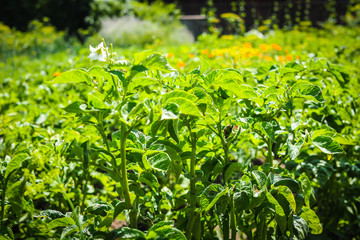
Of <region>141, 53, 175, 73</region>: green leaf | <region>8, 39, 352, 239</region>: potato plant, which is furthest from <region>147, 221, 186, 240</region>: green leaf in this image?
<region>141, 53, 175, 73</region>: green leaf

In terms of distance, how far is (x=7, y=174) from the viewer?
1093 mm

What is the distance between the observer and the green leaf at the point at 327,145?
3.44 feet

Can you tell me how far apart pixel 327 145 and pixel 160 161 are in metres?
0.57

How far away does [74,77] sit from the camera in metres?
0.96

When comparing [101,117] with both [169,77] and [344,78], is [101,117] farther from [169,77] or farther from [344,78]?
[344,78]

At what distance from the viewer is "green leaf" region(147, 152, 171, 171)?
97 centimetres

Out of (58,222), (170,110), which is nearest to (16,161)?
(58,222)

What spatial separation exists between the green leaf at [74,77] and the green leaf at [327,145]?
788 millimetres

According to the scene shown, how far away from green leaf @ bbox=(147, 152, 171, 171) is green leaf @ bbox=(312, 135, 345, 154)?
52cm

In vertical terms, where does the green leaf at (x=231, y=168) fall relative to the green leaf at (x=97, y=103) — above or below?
below

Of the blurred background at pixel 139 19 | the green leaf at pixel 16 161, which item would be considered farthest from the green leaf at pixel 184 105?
the blurred background at pixel 139 19

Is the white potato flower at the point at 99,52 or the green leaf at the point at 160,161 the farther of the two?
the white potato flower at the point at 99,52

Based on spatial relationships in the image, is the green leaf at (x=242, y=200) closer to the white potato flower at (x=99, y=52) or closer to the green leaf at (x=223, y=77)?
the green leaf at (x=223, y=77)

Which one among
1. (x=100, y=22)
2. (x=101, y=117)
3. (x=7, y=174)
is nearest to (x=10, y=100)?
(x=7, y=174)
